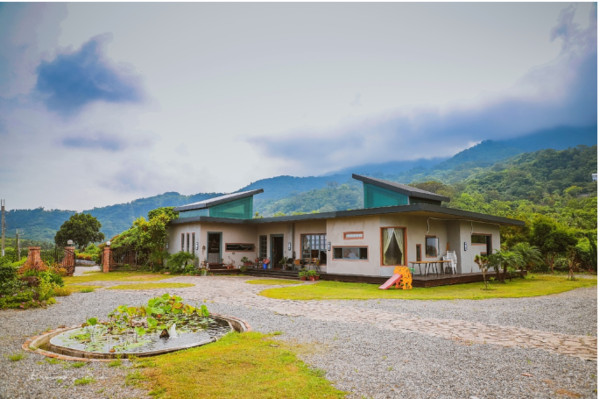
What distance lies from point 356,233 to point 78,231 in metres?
37.7

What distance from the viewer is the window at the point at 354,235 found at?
1464 cm

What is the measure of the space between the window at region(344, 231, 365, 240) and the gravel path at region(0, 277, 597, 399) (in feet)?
17.8

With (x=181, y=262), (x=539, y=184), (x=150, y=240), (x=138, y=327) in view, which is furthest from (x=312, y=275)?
(x=539, y=184)

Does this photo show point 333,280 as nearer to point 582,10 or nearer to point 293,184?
point 582,10

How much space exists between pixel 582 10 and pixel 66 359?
8.26m

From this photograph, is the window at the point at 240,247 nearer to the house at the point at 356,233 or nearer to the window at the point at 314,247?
the house at the point at 356,233

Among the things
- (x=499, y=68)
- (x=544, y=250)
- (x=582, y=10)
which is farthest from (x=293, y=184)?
(x=582, y=10)

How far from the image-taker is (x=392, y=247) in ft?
45.9

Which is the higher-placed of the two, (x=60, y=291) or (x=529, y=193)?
(x=529, y=193)

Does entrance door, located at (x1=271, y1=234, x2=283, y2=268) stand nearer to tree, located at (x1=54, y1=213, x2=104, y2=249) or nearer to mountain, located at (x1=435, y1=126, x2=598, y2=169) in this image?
tree, located at (x1=54, y1=213, x2=104, y2=249)

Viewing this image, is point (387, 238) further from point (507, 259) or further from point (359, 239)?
point (507, 259)

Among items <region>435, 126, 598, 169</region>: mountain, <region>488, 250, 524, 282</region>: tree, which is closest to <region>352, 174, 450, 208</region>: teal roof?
<region>488, 250, 524, 282</region>: tree

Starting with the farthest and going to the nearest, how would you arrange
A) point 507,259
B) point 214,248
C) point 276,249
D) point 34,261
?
point 276,249, point 214,248, point 507,259, point 34,261

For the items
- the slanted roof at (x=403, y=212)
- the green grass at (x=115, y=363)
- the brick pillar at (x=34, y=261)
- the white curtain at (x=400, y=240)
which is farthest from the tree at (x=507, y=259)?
the brick pillar at (x=34, y=261)
